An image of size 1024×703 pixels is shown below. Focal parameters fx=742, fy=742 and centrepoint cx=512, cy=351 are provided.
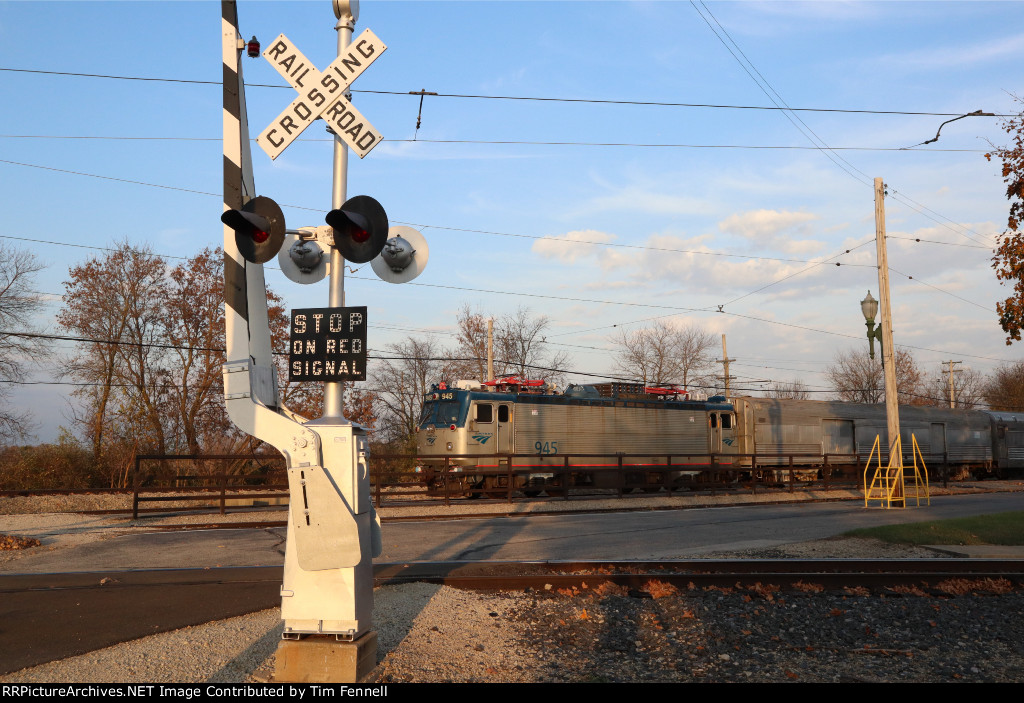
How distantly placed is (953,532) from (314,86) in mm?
14786

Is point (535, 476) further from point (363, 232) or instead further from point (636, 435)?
point (363, 232)

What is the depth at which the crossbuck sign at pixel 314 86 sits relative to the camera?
17.8 ft

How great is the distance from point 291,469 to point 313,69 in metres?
2.96

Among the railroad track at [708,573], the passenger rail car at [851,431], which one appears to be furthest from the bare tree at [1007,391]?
the railroad track at [708,573]

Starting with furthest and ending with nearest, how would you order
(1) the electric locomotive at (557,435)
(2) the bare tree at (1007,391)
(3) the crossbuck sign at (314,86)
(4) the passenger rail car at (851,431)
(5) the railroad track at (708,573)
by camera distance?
(2) the bare tree at (1007,391), (4) the passenger rail car at (851,431), (1) the electric locomotive at (557,435), (5) the railroad track at (708,573), (3) the crossbuck sign at (314,86)

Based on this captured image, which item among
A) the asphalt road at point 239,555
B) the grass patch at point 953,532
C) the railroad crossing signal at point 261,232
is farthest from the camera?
the grass patch at point 953,532

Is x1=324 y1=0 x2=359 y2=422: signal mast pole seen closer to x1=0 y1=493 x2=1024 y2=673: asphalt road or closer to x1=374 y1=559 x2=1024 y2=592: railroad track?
x1=0 y1=493 x2=1024 y2=673: asphalt road

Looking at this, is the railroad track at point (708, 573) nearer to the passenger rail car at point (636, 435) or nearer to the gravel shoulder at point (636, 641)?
the gravel shoulder at point (636, 641)

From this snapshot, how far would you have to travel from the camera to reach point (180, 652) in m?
5.87

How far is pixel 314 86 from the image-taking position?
5496 mm

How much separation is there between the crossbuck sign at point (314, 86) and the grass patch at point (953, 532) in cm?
1279

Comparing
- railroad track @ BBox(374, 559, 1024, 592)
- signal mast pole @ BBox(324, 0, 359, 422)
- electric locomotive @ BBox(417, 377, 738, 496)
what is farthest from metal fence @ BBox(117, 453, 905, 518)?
signal mast pole @ BBox(324, 0, 359, 422)

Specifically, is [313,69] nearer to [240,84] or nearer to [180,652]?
[240,84]
